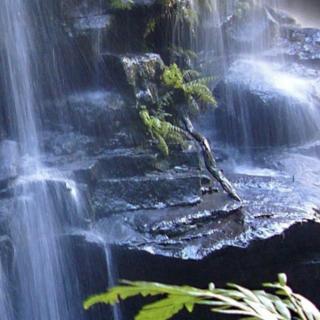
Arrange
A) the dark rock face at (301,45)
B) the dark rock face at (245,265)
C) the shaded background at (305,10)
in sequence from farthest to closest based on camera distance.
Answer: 1. the shaded background at (305,10)
2. the dark rock face at (301,45)
3. the dark rock face at (245,265)

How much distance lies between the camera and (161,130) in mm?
5863

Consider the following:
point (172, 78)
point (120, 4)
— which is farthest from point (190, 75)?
point (120, 4)

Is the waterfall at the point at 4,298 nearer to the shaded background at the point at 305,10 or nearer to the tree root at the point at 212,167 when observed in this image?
the tree root at the point at 212,167

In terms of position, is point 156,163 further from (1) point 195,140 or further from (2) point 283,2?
(2) point 283,2

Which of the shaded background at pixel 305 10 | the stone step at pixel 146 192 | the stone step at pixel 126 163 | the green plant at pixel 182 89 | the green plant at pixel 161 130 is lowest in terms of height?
the stone step at pixel 146 192

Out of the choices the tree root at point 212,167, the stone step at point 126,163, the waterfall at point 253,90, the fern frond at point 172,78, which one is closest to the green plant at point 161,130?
the stone step at point 126,163

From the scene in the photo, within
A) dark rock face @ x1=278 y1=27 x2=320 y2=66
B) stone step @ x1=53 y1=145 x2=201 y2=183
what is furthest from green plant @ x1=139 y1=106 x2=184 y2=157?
dark rock face @ x1=278 y1=27 x2=320 y2=66

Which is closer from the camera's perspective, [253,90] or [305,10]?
[253,90]

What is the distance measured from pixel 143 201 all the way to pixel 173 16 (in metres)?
3.15

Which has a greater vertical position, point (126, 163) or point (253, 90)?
point (253, 90)

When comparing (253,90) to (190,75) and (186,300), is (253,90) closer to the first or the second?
(190,75)

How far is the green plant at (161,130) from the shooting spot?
5.75m

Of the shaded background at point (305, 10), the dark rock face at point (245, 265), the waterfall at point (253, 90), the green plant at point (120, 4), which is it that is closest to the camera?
the dark rock face at point (245, 265)

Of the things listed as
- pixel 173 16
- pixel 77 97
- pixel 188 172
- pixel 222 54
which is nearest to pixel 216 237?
pixel 188 172
